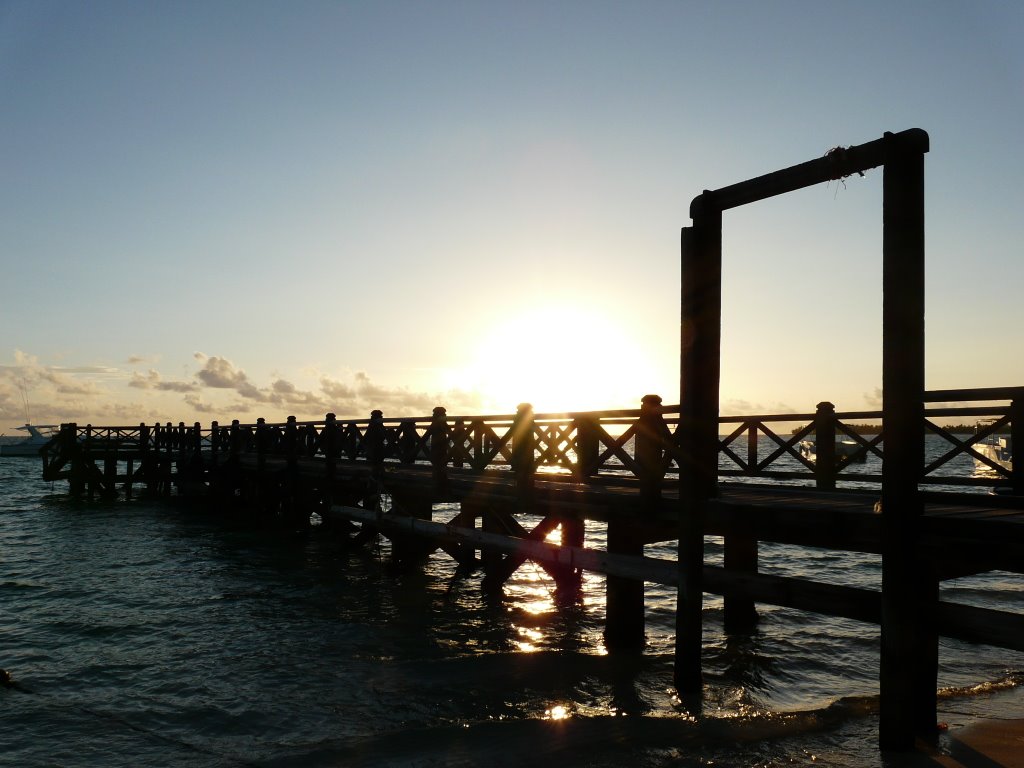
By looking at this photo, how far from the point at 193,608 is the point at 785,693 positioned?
423 inches

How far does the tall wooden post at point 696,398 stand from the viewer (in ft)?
26.7

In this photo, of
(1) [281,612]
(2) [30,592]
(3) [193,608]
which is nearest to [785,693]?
(1) [281,612]

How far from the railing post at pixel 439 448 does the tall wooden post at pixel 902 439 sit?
910 cm

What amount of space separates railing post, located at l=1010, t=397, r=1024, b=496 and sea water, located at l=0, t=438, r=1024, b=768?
8.46ft

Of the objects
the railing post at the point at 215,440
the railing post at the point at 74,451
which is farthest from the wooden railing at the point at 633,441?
the railing post at the point at 74,451

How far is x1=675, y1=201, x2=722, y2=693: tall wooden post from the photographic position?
26.7 feet

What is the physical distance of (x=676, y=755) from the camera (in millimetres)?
6750

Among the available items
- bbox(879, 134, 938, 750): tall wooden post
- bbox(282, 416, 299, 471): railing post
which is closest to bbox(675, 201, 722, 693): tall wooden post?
bbox(879, 134, 938, 750): tall wooden post

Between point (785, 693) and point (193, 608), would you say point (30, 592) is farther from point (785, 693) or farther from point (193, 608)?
point (785, 693)

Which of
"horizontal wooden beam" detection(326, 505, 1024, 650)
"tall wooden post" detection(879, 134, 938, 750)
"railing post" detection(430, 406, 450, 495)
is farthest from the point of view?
"railing post" detection(430, 406, 450, 495)

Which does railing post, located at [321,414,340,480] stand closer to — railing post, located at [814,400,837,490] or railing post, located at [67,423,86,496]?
railing post, located at [814,400,837,490]

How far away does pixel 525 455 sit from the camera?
11.8m

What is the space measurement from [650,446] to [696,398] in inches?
45.6

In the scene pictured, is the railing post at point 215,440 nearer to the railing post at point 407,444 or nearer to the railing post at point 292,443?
the railing post at point 292,443
